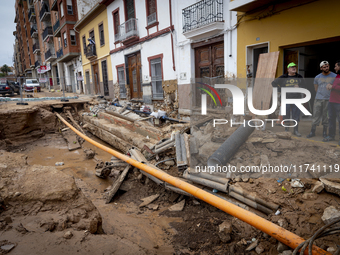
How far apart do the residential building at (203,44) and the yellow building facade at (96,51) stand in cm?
822

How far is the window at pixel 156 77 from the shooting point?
499 inches

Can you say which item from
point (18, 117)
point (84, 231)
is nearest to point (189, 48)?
point (18, 117)

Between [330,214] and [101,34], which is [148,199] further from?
[101,34]

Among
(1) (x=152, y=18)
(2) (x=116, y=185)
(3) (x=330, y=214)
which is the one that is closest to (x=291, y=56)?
(3) (x=330, y=214)

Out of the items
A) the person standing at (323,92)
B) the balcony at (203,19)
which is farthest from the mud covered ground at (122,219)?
the balcony at (203,19)

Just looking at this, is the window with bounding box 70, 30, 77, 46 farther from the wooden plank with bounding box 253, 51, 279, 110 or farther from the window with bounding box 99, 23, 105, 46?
the wooden plank with bounding box 253, 51, 279, 110

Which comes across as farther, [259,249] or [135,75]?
[135,75]

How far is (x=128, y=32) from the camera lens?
13664 mm

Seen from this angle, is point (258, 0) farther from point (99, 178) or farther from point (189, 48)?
point (99, 178)

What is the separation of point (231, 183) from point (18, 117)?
32.8 ft

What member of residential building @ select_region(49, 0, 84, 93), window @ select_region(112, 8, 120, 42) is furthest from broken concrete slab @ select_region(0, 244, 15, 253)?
residential building @ select_region(49, 0, 84, 93)

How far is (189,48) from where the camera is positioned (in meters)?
10.3

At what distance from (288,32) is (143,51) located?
8.48m

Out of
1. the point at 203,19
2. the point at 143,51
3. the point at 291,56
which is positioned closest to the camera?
the point at 291,56
